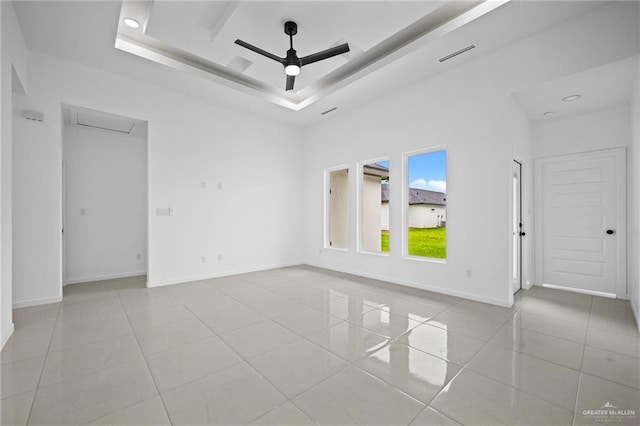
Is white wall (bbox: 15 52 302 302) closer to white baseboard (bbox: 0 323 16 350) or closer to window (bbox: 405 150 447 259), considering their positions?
white baseboard (bbox: 0 323 16 350)

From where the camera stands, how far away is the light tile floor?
5.73 feet

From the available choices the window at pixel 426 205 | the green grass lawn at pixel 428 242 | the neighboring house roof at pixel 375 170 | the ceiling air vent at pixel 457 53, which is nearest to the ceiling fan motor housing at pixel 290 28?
the ceiling air vent at pixel 457 53

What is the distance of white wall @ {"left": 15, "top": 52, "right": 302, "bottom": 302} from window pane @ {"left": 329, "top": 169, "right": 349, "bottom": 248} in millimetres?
879

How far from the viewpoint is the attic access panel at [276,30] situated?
3.04 m

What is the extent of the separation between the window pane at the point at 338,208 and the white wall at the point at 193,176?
2.89 ft

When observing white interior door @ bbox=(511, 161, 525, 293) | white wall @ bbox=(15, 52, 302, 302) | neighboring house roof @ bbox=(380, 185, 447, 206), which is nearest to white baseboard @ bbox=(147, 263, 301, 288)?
white wall @ bbox=(15, 52, 302, 302)

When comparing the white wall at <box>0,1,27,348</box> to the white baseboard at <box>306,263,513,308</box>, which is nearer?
the white wall at <box>0,1,27,348</box>

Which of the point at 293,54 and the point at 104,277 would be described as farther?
the point at 104,277

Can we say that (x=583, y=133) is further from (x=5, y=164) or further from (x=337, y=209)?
(x=5, y=164)

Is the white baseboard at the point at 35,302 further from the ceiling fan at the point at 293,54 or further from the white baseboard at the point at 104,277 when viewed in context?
the ceiling fan at the point at 293,54

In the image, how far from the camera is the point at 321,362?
233 cm

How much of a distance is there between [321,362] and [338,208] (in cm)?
473

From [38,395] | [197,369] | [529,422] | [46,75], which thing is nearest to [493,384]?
[529,422]

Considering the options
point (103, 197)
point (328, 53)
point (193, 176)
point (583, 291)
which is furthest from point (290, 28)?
point (583, 291)
